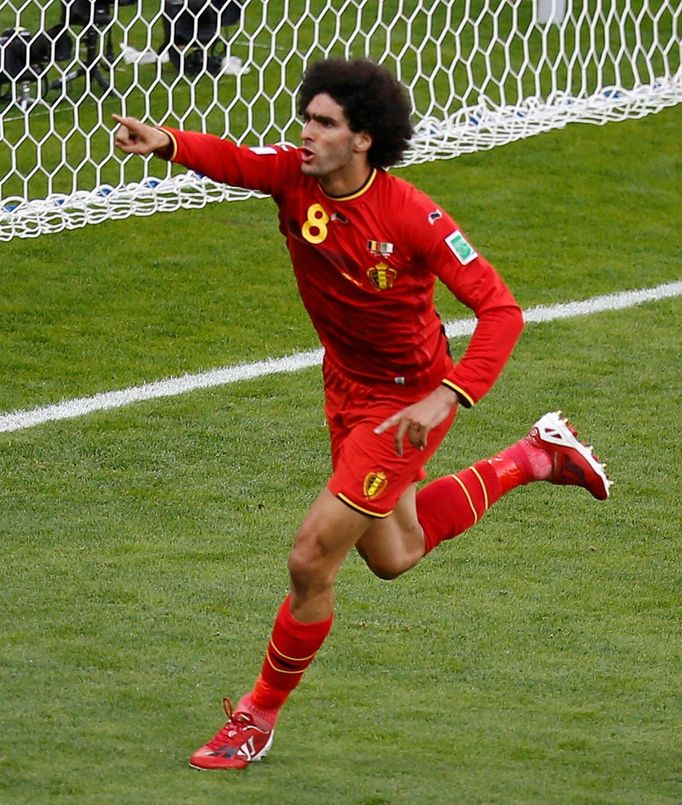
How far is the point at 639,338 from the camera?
28.5ft

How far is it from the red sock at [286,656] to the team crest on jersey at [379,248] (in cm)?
98

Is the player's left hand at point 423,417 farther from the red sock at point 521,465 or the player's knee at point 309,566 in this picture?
the red sock at point 521,465

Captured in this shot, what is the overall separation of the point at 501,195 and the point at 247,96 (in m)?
1.81

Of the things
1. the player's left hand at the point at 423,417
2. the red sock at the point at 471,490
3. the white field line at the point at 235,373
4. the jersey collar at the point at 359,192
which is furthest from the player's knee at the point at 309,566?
the white field line at the point at 235,373

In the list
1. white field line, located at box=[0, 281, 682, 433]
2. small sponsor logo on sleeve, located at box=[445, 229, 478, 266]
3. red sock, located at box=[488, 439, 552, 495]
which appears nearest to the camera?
small sponsor logo on sleeve, located at box=[445, 229, 478, 266]

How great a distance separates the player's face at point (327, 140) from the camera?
14.8 feet

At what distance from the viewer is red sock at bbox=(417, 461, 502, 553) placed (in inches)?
204

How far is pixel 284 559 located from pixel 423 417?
1941mm

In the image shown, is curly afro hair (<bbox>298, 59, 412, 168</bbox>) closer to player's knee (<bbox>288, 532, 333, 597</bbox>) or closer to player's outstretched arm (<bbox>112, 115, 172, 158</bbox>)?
player's outstretched arm (<bbox>112, 115, 172, 158</bbox>)

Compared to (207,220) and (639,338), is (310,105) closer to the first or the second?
(639,338)

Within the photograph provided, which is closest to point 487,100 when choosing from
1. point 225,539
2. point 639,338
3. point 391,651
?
point 639,338

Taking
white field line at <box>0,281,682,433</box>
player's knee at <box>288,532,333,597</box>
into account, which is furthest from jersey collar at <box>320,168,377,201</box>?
white field line at <box>0,281,682,433</box>

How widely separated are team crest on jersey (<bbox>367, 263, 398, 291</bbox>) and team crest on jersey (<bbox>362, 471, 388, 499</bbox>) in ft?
1.70

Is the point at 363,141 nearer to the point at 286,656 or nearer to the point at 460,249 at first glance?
the point at 460,249
